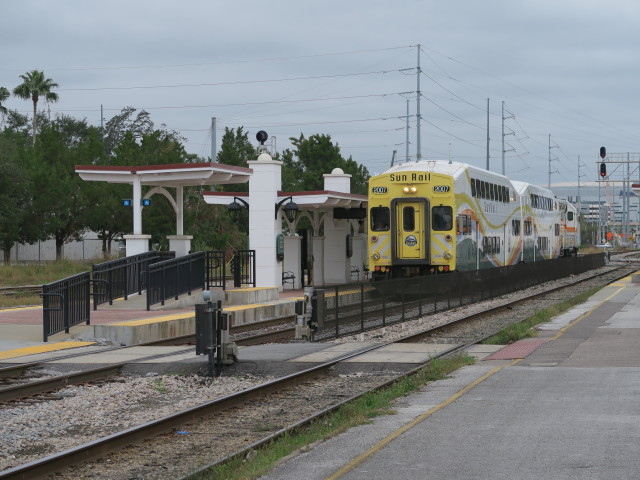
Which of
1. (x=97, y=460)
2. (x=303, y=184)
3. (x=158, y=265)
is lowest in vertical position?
(x=97, y=460)

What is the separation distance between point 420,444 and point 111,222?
2114 inches

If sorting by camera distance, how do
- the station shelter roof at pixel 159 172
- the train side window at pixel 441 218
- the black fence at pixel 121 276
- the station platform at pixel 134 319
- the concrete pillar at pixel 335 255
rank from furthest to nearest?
the concrete pillar at pixel 335 255 → the train side window at pixel 441 218 → the station shelter roof at pixel 159 172 → the black fence at pixel 121 276 → the station platform at pixel 134 319

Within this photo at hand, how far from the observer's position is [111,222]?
61156 mm

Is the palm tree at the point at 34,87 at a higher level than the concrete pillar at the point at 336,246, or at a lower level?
higher

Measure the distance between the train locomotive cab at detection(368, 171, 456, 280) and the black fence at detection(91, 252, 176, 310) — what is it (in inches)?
306

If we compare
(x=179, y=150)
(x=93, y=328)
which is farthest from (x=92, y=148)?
(x=93, y=328)

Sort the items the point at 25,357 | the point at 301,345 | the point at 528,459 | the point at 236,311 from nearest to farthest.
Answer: the point at 528,459 < the point at 25,357 < the point at 301,345 < the point at 236,311

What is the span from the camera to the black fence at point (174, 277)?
25.4m

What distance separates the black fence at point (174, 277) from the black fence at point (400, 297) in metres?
5.29

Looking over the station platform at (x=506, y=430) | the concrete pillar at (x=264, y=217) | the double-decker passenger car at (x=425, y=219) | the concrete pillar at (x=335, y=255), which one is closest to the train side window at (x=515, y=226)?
the double-decker passenger car at (x=425, y=219)

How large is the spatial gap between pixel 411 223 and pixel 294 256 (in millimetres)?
6264

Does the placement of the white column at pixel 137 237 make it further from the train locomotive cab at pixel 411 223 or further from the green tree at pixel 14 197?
the green tree at pixel 14 197

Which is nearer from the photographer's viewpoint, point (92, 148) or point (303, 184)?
point (92, 148)

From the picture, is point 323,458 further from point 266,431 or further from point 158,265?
point 158,265
